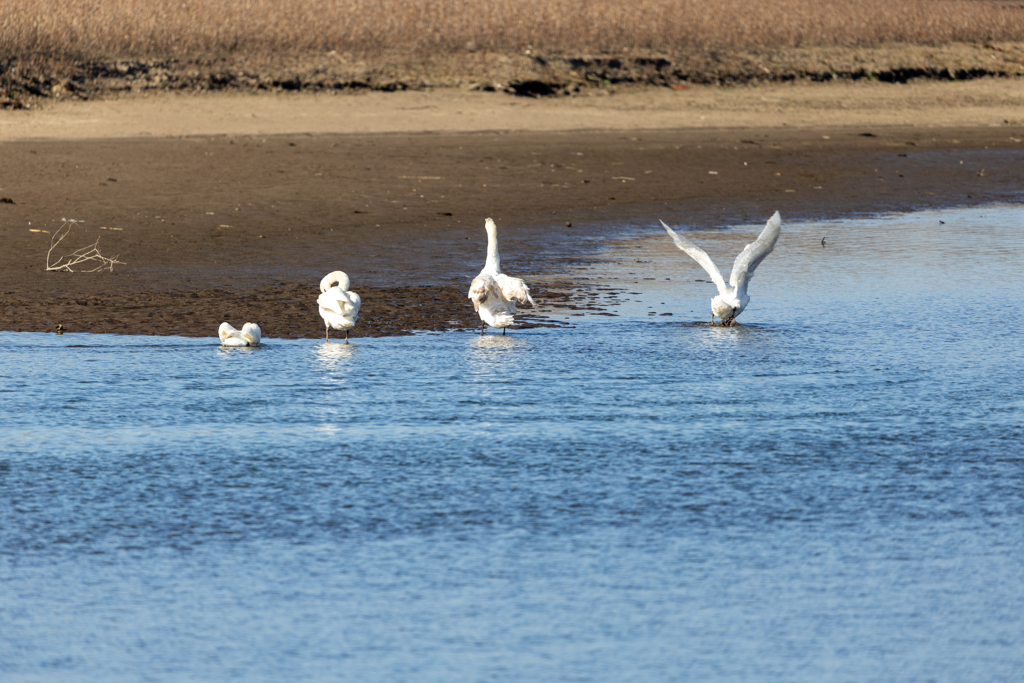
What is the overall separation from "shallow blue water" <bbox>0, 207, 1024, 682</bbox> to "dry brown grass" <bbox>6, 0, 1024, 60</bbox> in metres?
16.9

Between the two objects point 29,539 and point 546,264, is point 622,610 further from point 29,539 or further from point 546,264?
point 546,264

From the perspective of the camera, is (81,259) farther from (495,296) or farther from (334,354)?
(495,296)

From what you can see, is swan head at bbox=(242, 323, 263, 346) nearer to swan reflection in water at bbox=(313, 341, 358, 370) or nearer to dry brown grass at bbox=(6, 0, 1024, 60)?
swan reflection in water at bbox=(313, 341, 358, 370)

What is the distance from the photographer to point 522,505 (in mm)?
5066

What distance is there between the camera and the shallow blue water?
388cm

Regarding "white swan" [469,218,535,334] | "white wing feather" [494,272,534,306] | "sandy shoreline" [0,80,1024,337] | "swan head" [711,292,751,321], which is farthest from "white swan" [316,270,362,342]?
"swan head" [711,292,751,321]

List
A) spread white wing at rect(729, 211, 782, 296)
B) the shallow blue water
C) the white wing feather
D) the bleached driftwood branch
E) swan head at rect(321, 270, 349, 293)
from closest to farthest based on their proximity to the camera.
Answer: the shallow blue water < swan head at rect(321, 270, 349, 293) < the white wing feather < spread white wing at rect(729, 211, 782, 296) < the bleached driftwood branch

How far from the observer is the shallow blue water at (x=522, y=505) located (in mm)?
3879

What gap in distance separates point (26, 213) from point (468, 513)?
949 centimetres

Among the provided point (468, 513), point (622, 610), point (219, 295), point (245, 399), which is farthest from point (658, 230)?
point (622, 610)

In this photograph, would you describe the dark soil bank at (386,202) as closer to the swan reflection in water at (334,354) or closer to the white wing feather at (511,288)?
the swan reflection in water at (334,354)

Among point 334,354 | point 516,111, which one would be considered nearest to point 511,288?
point 334,354

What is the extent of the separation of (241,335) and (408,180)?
8.70 m

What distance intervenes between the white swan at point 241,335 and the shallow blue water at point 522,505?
0.47ft
